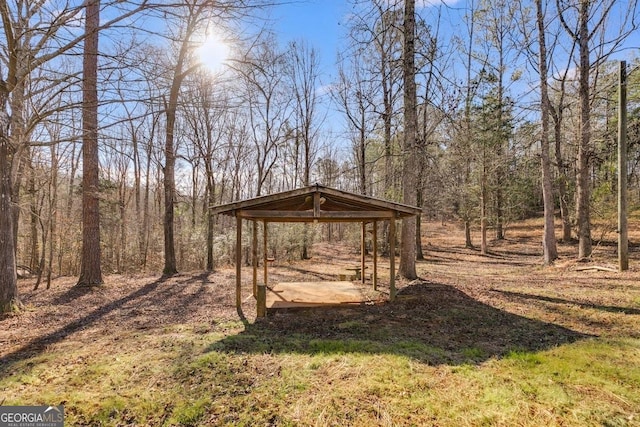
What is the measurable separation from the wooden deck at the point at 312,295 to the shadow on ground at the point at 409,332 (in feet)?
0.60

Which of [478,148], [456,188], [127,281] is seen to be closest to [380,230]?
[456,188]

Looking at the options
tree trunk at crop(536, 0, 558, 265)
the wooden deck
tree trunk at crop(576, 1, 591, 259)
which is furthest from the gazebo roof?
tree trunk at crop(576, 1, 591, 259)

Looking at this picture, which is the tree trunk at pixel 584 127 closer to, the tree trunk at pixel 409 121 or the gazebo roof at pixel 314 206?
the tree trunk at pixel 409 121

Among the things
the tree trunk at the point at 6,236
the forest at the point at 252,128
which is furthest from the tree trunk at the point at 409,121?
the tree trunk at the point at 6,236

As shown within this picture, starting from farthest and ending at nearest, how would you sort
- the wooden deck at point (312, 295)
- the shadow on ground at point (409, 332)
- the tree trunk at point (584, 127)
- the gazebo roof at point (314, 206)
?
1. the tree trunk at point (584, 127)
2. the wooden deck at point (312, 295)
3. the gazebo roof at point (314, 206)
4. the shadow on ground at point (409, 332)

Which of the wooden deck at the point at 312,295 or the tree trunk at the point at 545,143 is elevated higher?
the tree trunk at the point at 545,143

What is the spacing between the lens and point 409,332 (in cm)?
504

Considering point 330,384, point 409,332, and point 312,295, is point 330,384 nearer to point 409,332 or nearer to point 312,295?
point 409,332

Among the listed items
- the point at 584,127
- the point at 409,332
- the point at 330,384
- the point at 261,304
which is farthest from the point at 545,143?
the point at 330,384

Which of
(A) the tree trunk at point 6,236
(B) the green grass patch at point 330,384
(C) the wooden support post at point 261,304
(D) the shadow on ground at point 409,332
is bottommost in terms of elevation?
(D) the shadow on ground at point 409,332

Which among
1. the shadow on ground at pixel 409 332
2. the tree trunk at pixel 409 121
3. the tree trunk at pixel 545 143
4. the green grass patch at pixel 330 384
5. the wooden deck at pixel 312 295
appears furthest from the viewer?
the tree trunk at pixel 545 143

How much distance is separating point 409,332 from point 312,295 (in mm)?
2589

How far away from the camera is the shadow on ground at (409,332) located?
4.34 m

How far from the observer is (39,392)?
3340mm
